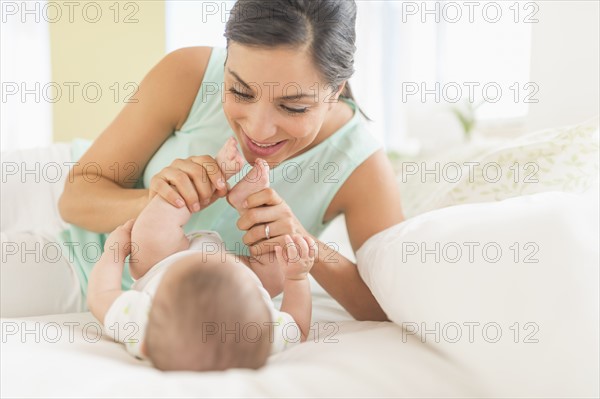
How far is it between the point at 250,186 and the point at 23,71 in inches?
132

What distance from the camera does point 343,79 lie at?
4.16ft

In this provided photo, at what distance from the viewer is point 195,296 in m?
0.86

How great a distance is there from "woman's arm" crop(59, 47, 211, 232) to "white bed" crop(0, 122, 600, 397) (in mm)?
432

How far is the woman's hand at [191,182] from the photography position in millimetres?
1100

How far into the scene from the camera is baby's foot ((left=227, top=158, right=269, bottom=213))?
3.77ft

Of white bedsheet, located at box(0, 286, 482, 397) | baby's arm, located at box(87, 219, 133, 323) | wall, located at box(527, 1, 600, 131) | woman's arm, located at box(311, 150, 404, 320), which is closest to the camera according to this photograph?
white bedsheet, located at box(0, 286, 482, 397)

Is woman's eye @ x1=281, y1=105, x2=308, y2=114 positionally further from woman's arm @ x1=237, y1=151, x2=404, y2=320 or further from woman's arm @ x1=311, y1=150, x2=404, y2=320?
woman's arm @ x1=311, y1=150, x2=404, y2=320

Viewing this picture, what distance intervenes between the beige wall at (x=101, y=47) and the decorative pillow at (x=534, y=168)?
3.04m

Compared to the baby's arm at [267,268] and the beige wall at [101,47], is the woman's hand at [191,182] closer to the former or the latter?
the baby's arm at [267,268]

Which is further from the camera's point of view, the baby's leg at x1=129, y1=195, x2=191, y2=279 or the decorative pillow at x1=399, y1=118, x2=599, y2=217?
the decorative pillow at x1=399, y1=118, x2=599, y2=217

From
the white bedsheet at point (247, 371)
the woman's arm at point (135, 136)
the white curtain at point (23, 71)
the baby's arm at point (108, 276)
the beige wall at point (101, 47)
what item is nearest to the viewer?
the white bedsheet at point (247, 371)

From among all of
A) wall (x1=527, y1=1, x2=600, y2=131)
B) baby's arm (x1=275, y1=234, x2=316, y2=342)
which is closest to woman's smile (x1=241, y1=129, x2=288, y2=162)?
baby's arm (x1=275, y1=234, x2=316, y2=342)

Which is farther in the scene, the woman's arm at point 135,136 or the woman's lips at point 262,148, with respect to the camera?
the woman's arm at point 135,136

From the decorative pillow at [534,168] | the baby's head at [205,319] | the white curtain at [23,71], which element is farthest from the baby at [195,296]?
the white curtain at [23,71]
